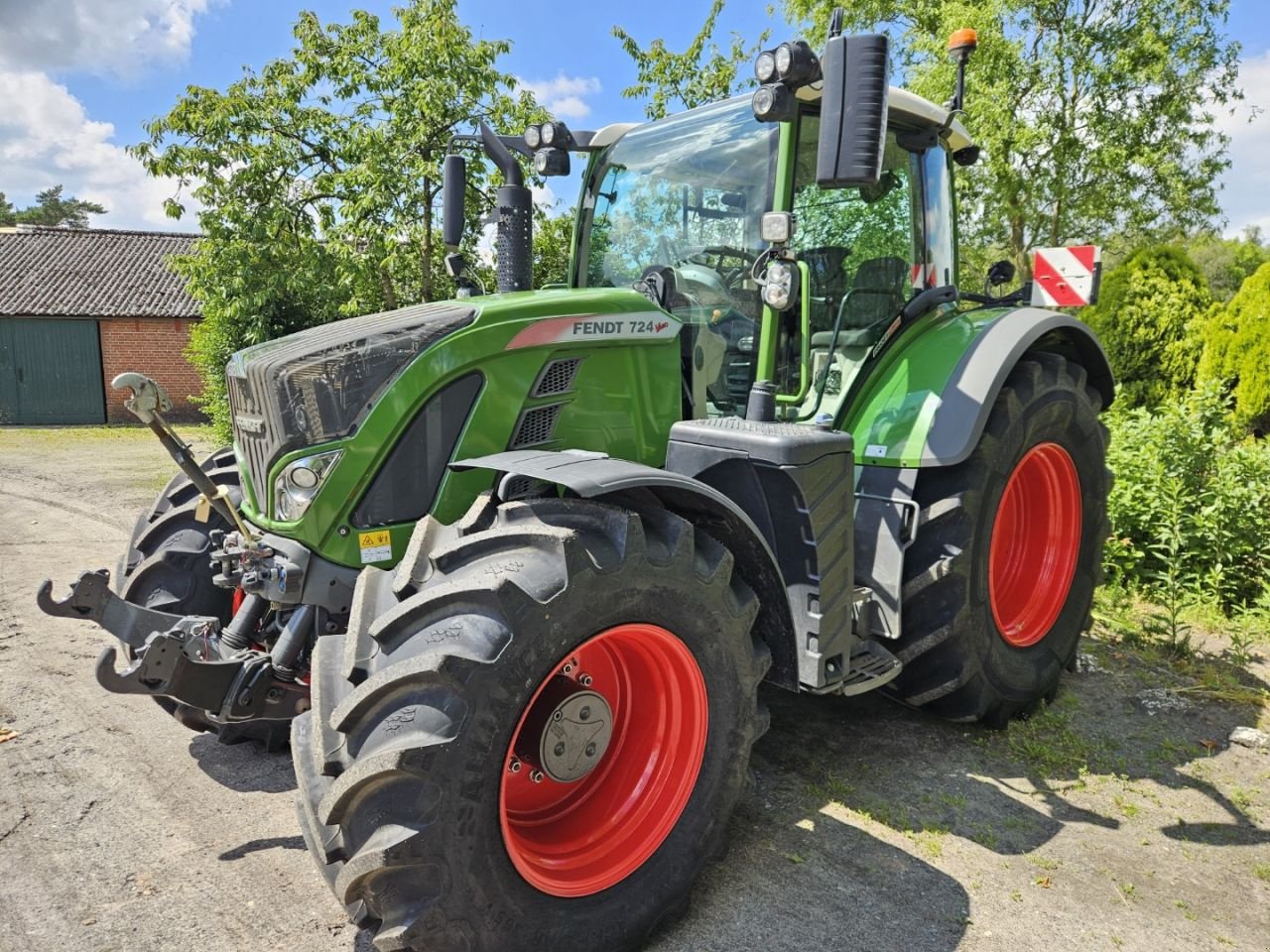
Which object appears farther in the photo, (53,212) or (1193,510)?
(53,212)

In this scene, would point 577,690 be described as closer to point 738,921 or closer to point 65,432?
point 738,921

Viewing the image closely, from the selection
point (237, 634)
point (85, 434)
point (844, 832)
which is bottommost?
point (85, 434)

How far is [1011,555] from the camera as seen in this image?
4035 mm

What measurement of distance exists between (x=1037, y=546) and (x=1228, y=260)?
45.5 meters

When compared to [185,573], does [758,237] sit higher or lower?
higher

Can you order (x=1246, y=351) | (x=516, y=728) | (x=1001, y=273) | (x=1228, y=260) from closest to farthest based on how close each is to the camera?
(x=516, y=728) < (x=1001, y=273) < (x=1246, y=351) < (x=1228, y=260)

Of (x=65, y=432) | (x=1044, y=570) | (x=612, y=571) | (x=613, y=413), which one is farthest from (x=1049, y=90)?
(x=65, y=432)

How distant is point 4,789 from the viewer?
122 inches

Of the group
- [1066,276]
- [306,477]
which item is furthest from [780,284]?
[1066,276]

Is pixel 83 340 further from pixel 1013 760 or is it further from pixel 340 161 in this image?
pixel 1013 760

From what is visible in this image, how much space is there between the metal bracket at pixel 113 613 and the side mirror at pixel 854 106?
227 cm

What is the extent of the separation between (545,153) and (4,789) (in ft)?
10.3

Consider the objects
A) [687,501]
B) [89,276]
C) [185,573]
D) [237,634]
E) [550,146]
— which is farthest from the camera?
[89,276]

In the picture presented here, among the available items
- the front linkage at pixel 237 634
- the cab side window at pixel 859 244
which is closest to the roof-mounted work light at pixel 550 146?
the cab side window at pixel 859 244
